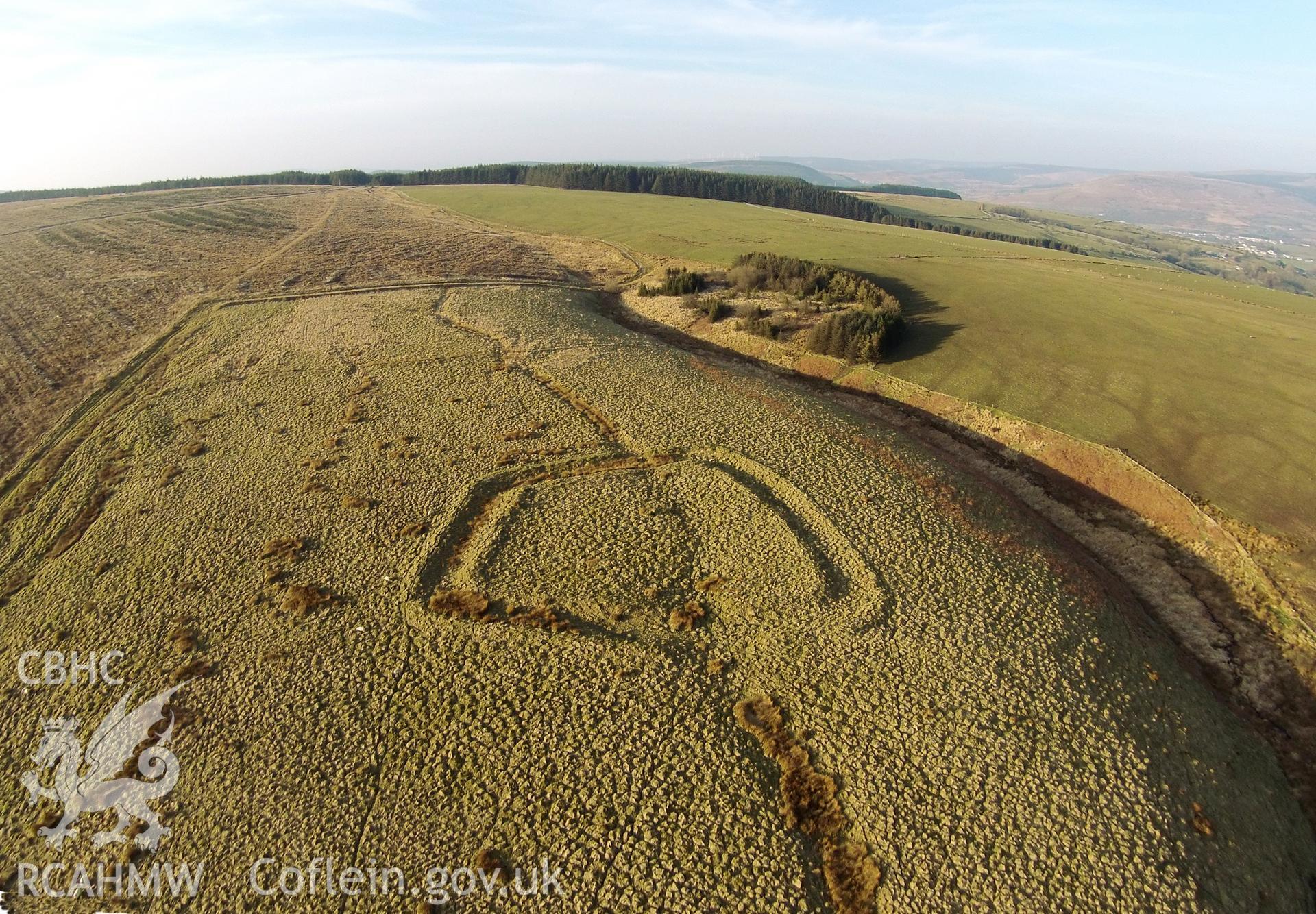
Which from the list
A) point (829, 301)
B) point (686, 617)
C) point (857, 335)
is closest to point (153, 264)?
point (829, 301)

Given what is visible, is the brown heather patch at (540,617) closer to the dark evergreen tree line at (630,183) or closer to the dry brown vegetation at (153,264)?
the dry brown vegetation at (153,264)

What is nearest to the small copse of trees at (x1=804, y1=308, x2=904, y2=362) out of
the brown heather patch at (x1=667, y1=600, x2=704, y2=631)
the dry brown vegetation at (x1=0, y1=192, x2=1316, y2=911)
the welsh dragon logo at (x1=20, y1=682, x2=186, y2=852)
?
the dry brown vegetation at (x1=0, y1=192, x2=1316, y2=911)

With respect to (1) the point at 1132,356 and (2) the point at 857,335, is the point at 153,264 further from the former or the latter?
(1) the point at 1132,356

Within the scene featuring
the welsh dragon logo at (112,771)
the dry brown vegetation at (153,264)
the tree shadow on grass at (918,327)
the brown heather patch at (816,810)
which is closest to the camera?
the brown heather patch at (816,810)

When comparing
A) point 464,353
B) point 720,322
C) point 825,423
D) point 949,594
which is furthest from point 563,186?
point 949,594

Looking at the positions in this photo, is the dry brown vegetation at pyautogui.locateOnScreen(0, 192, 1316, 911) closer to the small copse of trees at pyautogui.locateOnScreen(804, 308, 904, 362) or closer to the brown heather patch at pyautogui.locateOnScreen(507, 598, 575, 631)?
the brown heather patch at pyautogui.locateOnScreen(507, 598, 575, 631)

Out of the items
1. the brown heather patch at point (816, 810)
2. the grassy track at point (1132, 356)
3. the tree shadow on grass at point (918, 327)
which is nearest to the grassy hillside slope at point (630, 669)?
the brown heather patch at point (816, 810)
